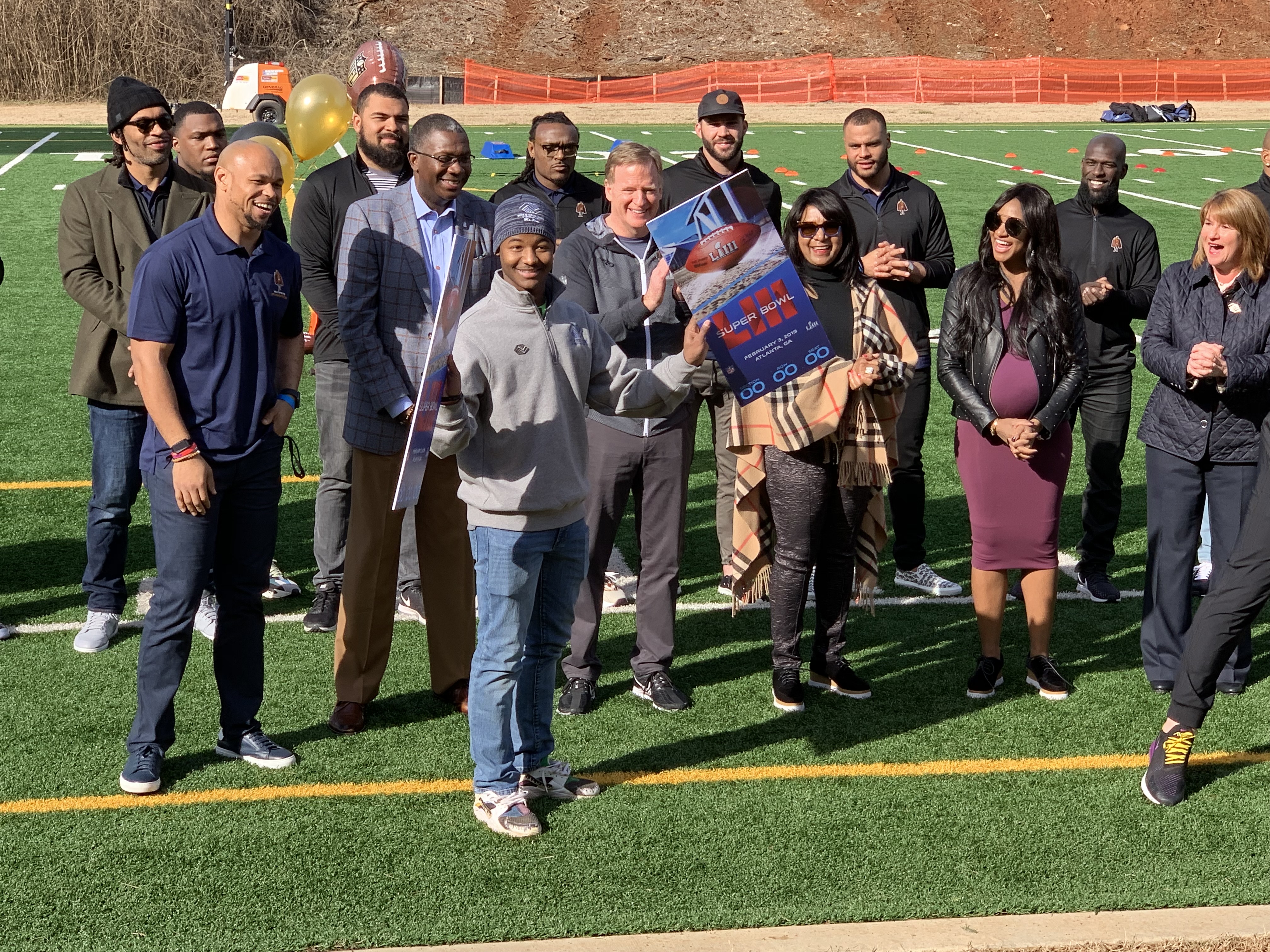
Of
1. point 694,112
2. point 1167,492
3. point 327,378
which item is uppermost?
point 694,112

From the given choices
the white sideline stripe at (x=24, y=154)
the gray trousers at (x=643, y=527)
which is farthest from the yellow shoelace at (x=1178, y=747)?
the white sideline stripe at (x=24, y=154)

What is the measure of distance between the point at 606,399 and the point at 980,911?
81.6 inches

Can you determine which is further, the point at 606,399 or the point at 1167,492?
the point at 1167,492

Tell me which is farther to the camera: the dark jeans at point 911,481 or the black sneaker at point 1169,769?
the dark jeans at point 911,481

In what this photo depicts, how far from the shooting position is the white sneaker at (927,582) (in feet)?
25.7

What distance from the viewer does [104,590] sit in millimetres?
7008

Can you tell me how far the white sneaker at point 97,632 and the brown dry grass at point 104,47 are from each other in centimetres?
3809

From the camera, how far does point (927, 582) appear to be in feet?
25.8

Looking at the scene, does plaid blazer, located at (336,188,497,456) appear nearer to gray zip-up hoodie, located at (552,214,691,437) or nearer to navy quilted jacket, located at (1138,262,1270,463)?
gray zip-up hoodie, located at (552,214,691,437)

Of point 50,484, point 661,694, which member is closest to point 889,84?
point 50,484

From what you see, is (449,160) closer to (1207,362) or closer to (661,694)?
(661,694)

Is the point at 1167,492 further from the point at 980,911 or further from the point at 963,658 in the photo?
the point at 980,911

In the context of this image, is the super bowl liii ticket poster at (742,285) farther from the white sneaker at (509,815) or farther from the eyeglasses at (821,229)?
the white sneaker at (509,815)

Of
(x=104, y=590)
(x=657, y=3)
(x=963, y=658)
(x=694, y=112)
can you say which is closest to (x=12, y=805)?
(x=104, y=590)
